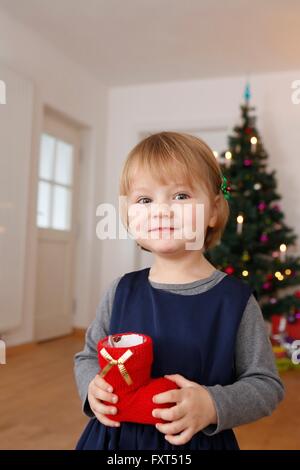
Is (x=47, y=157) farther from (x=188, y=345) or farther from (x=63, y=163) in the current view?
(x=188, y=345)

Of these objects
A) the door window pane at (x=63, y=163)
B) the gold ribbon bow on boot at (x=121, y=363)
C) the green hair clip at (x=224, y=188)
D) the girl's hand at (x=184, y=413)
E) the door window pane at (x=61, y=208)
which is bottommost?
the girl's hand at (x=184, y=413)

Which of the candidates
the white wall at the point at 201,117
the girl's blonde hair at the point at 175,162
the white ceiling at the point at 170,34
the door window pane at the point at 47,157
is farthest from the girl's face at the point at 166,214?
the white wall at the point at 201,117

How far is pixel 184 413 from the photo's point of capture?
0.66 meters

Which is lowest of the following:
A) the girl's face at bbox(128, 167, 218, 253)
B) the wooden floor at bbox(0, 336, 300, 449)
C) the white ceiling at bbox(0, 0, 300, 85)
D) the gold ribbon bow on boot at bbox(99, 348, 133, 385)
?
the wooden floor at bbox(0, 336, 300, 449)

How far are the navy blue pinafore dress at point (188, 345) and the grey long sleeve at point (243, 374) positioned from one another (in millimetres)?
24

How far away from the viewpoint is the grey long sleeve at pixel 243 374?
72cm

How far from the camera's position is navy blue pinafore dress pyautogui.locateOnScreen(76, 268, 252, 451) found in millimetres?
760

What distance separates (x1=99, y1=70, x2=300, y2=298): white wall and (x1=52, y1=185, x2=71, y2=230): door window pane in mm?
581

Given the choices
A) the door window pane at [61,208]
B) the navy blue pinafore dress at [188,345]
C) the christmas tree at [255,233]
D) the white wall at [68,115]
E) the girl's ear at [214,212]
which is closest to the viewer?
the navy blue pinafore dress at [188,345]

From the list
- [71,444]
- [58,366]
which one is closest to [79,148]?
[58,366]

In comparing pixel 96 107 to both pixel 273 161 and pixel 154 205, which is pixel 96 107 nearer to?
pixel 273 161

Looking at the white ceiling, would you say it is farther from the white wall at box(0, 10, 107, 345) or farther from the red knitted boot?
the red knitted boot

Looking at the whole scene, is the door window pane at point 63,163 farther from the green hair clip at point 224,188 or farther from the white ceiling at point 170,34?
the green hair clip at point 224,188

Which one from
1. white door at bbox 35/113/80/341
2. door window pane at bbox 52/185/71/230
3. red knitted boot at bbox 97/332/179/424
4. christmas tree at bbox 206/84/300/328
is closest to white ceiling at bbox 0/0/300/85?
christmas tree at bbox 206/84/300/328
